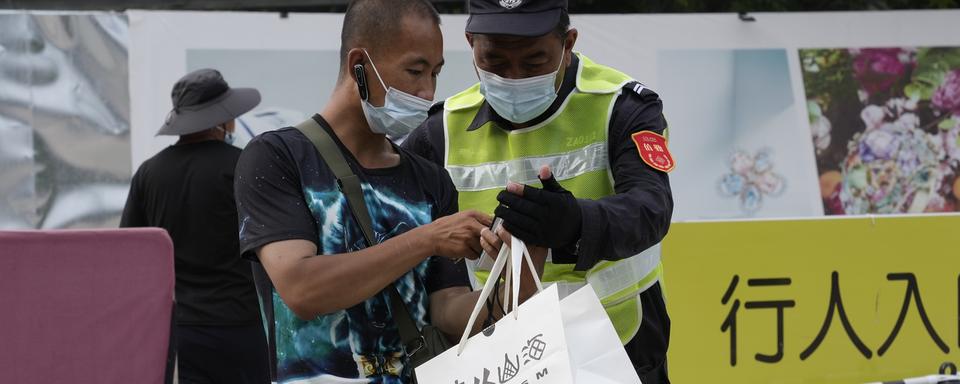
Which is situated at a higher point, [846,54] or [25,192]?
[846,54]

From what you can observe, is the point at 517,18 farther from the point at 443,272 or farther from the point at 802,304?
the point at 802,304

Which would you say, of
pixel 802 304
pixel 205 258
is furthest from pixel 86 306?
pixel 802 304

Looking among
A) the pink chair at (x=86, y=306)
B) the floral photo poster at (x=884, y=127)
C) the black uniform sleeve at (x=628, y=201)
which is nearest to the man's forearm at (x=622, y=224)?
the black uniform sleeve at (x=628, y=201)

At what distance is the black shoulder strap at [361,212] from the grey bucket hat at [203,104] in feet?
11.0

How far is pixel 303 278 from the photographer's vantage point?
102 inches

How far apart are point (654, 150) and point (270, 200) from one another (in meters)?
1.07

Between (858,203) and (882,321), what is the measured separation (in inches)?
138

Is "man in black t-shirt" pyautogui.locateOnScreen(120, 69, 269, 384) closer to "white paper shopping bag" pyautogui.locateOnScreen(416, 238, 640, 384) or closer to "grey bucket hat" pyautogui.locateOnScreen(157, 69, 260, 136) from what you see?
"grey bucket hat" pyautogui.locateOnScreen(157, 69, 260, 136)

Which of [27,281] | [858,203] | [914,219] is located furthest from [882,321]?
[27,281]

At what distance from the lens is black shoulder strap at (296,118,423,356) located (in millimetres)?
2748

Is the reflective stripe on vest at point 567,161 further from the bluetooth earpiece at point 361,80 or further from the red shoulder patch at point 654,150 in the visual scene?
the bluetooth earpiece at point 361,80

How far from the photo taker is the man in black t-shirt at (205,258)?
578 cm

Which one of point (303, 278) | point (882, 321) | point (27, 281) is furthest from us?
point (882, 321)

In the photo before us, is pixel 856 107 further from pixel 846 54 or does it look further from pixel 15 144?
pixel 15 144
